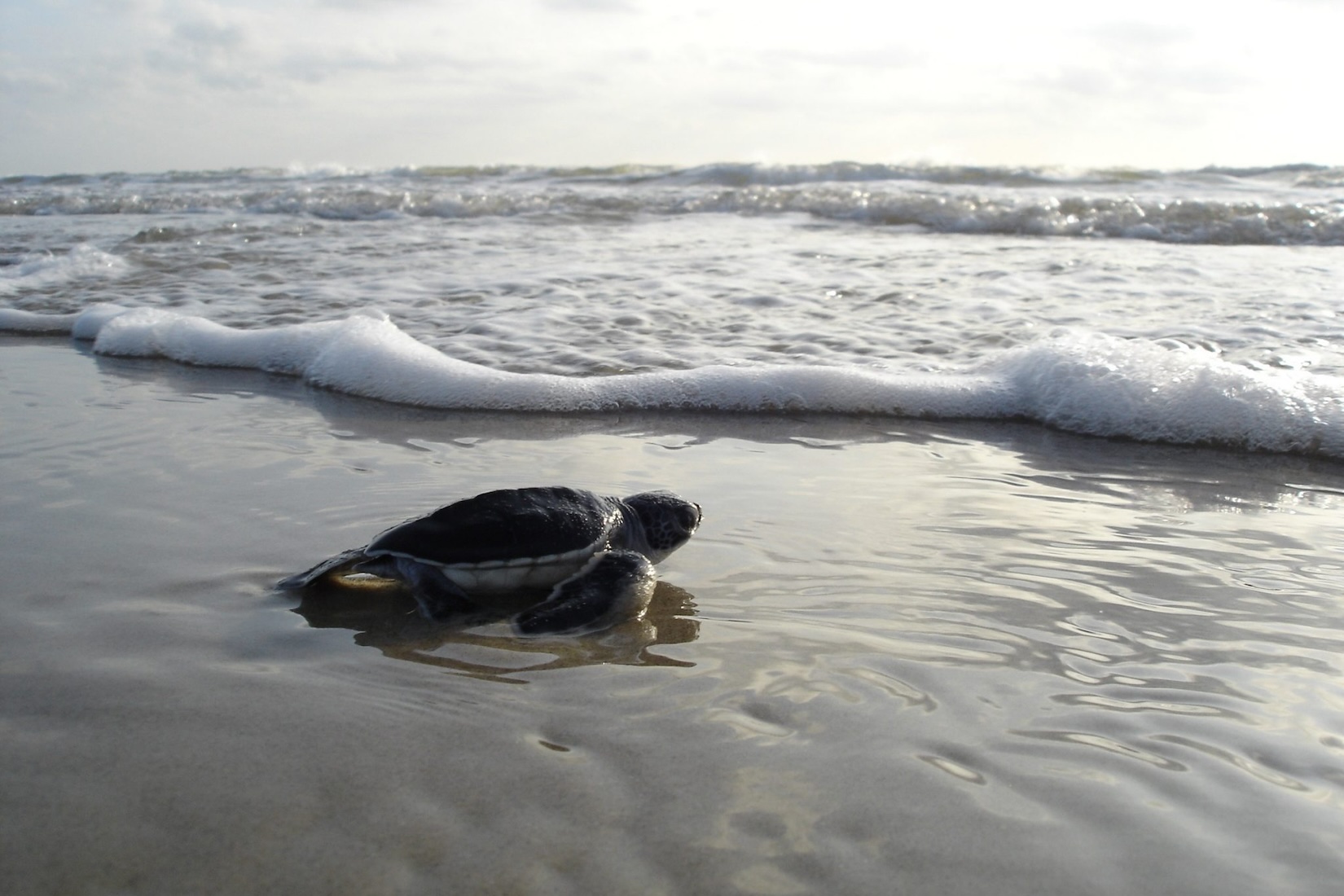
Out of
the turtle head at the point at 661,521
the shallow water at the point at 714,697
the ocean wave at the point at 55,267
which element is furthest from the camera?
the ocean wave at the point at 55,267

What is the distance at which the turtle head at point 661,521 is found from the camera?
2893 mm

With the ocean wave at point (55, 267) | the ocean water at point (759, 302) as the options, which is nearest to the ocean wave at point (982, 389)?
the ocean water at point (759, 302)

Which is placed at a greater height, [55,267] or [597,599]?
[55,267]

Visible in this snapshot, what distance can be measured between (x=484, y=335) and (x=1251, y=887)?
5039 mm

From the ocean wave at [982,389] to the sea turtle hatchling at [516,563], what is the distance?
2.19 meters

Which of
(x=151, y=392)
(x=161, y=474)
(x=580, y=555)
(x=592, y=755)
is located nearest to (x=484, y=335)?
(x=151, y=392)

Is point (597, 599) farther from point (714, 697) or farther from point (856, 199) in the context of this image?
point (856, 199)

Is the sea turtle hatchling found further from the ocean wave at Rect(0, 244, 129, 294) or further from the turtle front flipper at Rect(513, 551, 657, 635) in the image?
the ocean wave at Rect(0, 244, 129, 294)

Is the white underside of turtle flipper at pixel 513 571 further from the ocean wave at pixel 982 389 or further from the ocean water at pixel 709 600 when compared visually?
the ocean wave at pixel 982 389

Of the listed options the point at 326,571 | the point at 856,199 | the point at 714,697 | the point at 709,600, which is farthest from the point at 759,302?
the point at 856,199

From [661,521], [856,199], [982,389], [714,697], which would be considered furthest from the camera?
[856,199]

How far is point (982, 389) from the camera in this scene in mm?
4988

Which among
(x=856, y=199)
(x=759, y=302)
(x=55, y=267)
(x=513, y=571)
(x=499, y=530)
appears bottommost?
(x=513, y=571)

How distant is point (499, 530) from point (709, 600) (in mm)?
572
